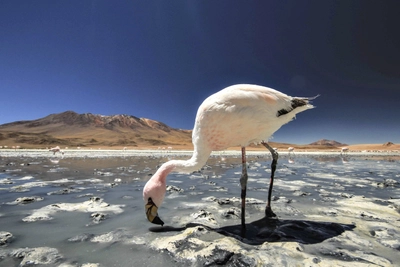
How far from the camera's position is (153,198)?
12.5 ft

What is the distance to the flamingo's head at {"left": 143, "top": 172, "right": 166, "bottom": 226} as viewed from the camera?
369 cm

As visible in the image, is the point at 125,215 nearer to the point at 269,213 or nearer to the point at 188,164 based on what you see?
the point at 188,164

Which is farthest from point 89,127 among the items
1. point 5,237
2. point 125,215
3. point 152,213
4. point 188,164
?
point 152,213

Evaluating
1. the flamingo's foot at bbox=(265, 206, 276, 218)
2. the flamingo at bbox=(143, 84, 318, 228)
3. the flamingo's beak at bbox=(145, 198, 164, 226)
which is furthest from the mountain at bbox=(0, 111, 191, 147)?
the flamingo's beak at bbox=(145, 198, 164, 226)

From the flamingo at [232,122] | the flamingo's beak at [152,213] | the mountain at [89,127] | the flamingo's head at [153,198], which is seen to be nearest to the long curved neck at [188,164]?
the flamingo at [232,122]

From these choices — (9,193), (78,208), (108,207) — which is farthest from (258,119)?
(9,193)

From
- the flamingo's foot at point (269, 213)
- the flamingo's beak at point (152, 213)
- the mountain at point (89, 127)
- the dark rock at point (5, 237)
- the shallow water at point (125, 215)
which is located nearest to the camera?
the shallow water at point (125, 215)

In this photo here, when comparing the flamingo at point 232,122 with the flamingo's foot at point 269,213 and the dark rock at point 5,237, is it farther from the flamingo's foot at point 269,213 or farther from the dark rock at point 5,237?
the dark rock at point 5,237

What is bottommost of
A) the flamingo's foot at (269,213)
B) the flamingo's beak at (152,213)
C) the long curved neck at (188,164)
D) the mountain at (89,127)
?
the flamingo's foot at (269,213)

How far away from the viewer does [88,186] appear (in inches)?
312

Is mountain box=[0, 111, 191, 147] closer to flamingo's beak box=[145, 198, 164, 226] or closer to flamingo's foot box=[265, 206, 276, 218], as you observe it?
flamingo's foot box=[265, 206, 276, 218]

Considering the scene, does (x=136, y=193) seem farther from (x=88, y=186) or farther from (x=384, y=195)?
(x=384, y=195)

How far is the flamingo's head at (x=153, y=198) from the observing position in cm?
369

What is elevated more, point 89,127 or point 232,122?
point 89,127
